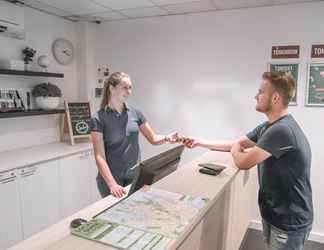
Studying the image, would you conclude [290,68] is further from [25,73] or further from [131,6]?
[25,73]

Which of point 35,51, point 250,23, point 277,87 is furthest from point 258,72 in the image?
point 35,51

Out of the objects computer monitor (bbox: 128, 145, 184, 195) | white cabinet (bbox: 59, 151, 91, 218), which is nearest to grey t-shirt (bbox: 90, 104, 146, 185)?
computer monitor (bbox: 128, 145, 184, 195)

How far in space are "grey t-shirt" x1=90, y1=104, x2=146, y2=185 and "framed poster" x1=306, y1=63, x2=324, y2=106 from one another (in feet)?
6.86

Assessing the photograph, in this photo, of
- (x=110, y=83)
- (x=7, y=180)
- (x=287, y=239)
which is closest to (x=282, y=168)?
(x=287, y=239)

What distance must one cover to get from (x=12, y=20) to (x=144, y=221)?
2964 millimetres

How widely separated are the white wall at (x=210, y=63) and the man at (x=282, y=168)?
67.2 inches

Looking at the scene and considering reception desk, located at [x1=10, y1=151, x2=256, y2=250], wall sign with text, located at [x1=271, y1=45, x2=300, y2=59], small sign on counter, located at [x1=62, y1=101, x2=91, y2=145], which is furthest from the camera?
small sign on counter, located at [x1=62, y1=101, x2=91, y2=145]

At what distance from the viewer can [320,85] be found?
3096 mm

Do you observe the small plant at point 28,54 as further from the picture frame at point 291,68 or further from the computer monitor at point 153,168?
the picture frame at point 291,68

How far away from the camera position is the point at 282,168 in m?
1.62

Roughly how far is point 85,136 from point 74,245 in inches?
118

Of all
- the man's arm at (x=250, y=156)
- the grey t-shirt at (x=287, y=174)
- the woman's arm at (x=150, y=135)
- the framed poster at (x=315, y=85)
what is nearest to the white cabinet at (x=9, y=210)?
the woman's arm at (x=150, y=135)

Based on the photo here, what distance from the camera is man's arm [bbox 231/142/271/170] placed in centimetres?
162

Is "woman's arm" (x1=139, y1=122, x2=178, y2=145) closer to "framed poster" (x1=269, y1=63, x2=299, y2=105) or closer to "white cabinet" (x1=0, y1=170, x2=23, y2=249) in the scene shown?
"white cabinet" (x1=0, y1=170, x2=23, y2=249)
